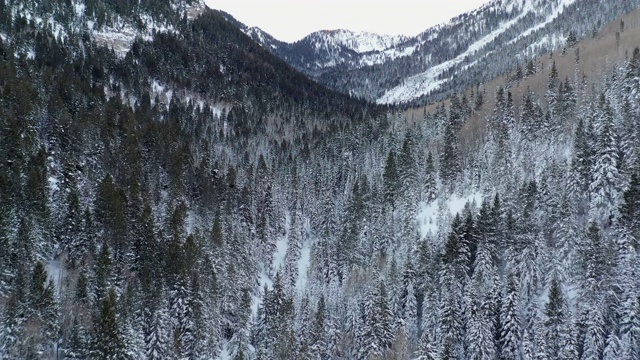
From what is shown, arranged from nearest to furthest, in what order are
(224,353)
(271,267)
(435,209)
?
(224,353)
(271,267)
(435,209)

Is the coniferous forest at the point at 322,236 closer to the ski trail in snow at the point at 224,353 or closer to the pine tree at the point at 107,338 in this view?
the pine tree at the point at 107,338

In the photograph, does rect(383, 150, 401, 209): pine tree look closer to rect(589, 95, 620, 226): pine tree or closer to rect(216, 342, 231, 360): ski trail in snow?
rect(589, 95, 620, 226): pine tree

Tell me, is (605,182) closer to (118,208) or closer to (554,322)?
(554,322)

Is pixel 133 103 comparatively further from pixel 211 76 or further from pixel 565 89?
pixel 565 89

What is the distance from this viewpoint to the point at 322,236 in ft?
358

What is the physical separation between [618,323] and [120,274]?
67792 mm

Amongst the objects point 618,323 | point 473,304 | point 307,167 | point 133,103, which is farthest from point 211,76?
point 618,323

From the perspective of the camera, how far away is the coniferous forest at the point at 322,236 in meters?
62.0

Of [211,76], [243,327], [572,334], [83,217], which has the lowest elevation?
[243,327]

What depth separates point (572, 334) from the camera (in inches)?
2438

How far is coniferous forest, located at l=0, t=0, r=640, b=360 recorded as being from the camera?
62.0 meters

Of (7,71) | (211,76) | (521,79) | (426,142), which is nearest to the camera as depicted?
(7,71)

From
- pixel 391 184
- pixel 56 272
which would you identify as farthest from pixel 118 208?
pixel 391 184

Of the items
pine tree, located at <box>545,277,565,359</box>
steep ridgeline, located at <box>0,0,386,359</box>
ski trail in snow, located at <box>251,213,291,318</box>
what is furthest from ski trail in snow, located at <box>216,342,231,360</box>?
pine tree, located at <box>545,277,565,359</box>
